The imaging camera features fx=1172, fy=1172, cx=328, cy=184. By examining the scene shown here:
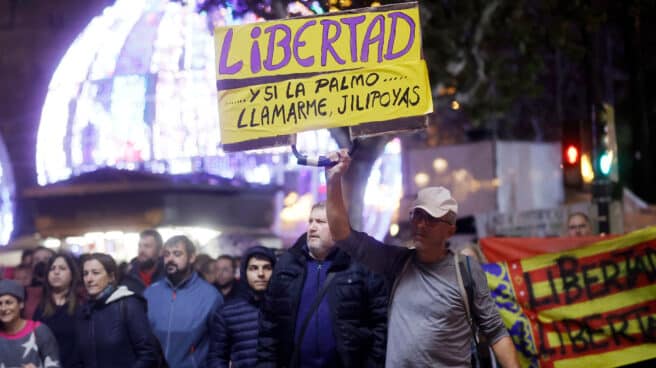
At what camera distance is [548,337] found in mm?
9172

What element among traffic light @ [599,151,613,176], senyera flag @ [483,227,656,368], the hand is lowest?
senyera flag @ [483,227,656,368]

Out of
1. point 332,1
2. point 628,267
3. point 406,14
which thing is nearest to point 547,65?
point 332,1

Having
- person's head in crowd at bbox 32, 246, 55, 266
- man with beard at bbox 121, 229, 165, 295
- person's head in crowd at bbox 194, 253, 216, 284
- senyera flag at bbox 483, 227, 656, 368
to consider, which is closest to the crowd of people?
man with beard at bbox 121, 229, 165, 295

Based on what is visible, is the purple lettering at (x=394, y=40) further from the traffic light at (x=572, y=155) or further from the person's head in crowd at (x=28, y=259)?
the traffic light at (x=572, y=155)

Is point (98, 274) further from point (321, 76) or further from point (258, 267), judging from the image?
point (321, 76)

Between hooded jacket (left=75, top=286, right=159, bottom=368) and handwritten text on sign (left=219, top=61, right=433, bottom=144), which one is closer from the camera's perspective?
handwritten text on sign (left=219, top=61, right=433, bottom=144)

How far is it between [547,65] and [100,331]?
96.5 feet

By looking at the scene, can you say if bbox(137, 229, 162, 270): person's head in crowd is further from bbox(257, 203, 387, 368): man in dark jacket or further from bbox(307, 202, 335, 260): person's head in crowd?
bbox(307, 202, 335, 260): person's head in crowd

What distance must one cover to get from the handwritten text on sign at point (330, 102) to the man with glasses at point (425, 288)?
650 mm

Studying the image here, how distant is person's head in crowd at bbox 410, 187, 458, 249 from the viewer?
19.7 feet

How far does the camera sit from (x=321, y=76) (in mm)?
6641

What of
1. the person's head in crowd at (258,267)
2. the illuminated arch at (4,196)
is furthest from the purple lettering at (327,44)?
the illuminated arch at (4,196)

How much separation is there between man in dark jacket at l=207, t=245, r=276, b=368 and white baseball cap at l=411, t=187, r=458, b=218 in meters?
2.13

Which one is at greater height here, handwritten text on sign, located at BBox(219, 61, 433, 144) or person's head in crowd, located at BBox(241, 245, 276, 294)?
handwritten text on sign, located at BBox(219, 61, 433, 144)
